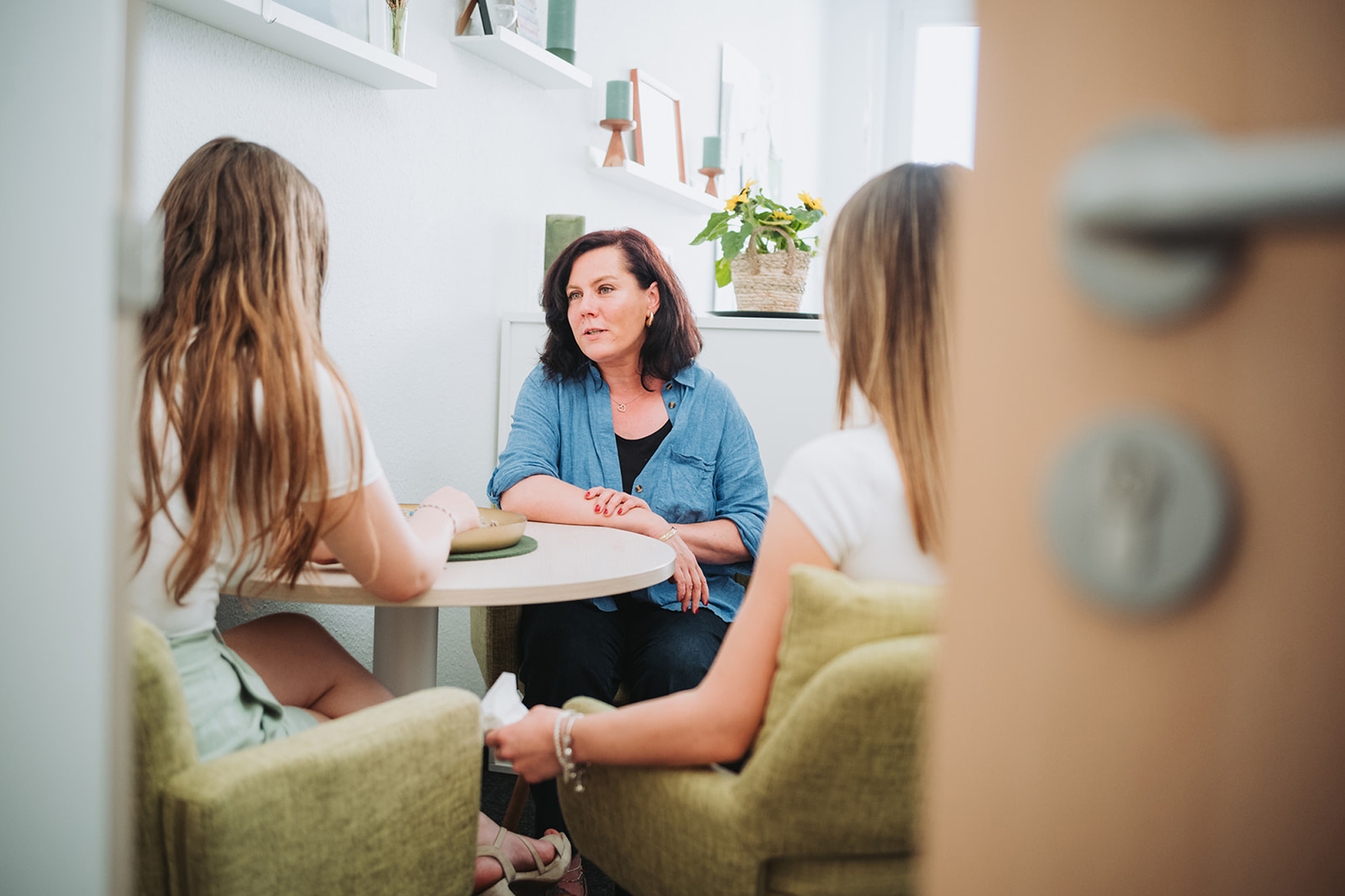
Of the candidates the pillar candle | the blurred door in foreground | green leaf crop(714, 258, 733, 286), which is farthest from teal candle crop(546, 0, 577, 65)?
the blurred door in foreground

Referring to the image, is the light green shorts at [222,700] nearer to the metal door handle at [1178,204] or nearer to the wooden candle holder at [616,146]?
the metal door handle at [1178,204]

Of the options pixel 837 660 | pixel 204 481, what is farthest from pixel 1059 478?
pixel 204 481

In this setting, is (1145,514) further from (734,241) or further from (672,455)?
(734,241)

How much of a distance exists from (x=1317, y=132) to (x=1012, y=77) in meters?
0.07

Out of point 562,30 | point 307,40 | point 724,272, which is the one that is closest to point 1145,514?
point 307,40

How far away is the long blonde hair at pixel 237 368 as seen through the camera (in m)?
1.02

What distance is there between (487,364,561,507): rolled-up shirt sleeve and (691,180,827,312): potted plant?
67 cm

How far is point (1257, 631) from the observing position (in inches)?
9.0

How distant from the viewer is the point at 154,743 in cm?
81

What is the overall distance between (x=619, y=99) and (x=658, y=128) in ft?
1.48

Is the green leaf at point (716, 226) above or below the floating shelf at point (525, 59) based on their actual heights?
below

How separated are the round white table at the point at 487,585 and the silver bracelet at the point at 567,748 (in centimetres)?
25

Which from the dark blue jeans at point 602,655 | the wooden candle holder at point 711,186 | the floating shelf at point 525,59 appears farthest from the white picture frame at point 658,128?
the dark blue jeans at point 602,655

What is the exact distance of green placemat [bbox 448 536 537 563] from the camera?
1399 mm
